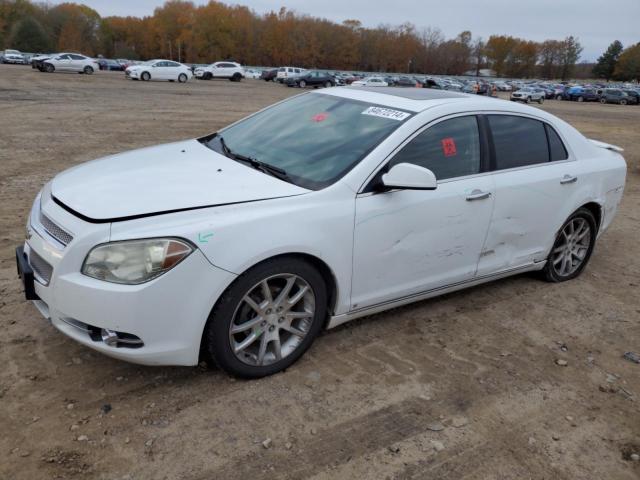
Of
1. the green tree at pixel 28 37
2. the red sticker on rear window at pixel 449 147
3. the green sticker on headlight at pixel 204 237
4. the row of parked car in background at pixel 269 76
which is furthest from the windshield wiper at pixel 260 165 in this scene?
the green tree at pixel 28 37

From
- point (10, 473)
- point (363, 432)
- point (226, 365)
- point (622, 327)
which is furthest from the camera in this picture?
point (622, 327)

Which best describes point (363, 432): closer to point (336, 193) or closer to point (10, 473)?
point (336, 193)

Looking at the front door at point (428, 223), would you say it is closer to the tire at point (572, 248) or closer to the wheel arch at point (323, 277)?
the wheel arch at point (323, 277)

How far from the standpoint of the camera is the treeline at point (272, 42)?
11631cm

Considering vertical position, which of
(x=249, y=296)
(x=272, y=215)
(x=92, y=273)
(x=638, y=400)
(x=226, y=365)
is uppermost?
(x=272, y=215)

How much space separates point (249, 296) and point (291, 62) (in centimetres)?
14028

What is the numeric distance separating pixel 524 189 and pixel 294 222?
80.9 inches

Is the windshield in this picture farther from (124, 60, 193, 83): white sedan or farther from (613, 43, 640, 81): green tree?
(613, 43, 640, 81): green tree

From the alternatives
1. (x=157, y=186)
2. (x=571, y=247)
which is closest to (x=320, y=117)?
(x=157, y=186)

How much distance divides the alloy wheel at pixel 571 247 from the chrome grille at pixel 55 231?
3906 millimetres

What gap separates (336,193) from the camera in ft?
10.7

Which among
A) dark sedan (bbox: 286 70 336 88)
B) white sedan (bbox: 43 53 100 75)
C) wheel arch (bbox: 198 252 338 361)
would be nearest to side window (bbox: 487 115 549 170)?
wheel arch (bbox: 198 252 338 361)

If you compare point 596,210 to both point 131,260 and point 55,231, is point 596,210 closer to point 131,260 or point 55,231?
point 131,260

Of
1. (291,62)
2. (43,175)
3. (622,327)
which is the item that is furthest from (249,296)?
(291,62)
